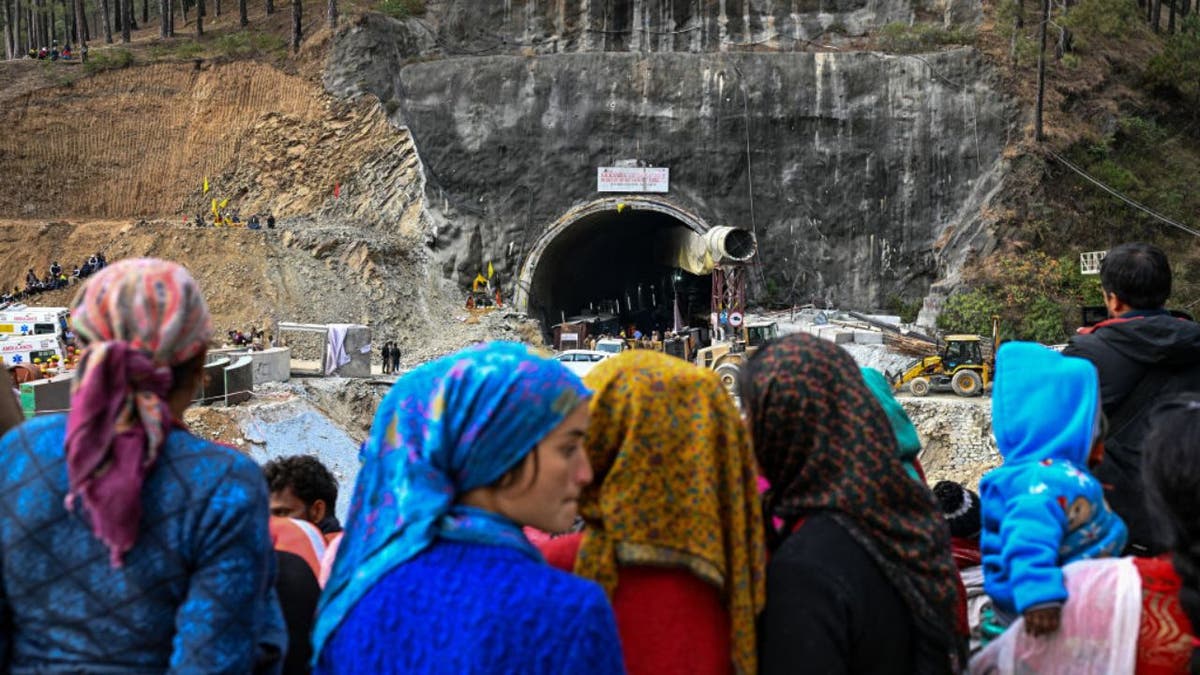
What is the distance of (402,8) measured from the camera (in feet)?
132

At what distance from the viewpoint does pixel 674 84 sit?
112 feet

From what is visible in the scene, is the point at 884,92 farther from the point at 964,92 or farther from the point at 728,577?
the point at 728,577

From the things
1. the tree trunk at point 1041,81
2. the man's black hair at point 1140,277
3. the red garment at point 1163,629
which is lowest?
the red garment at point 1163,629

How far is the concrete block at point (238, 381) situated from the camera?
22.0 metres

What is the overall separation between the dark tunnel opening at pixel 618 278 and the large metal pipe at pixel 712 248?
852 mm

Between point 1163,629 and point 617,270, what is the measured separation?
4090 centimetres

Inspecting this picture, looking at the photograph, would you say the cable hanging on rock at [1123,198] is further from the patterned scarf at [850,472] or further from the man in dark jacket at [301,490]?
the patterned scarf at [850,472]

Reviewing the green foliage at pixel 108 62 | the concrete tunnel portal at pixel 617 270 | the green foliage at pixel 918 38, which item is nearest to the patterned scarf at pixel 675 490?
the concrete tunnel portal at pixel 617 270

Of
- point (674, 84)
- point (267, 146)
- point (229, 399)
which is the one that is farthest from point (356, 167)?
point (229, 399)

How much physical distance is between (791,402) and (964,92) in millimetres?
33332

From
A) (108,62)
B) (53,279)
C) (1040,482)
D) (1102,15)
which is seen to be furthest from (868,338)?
(108,62)

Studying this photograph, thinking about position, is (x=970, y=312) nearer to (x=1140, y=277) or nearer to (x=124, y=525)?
(x=1140, y=277)

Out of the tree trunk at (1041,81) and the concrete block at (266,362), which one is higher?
the tree trunk at (1041,81)

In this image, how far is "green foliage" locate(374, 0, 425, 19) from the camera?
131 feet
